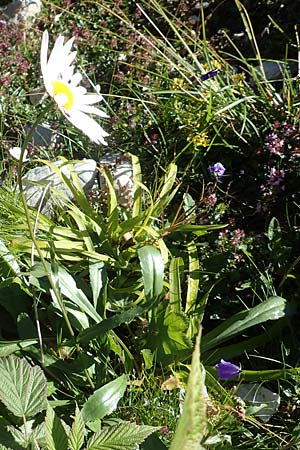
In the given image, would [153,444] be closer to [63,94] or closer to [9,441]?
[9,441]

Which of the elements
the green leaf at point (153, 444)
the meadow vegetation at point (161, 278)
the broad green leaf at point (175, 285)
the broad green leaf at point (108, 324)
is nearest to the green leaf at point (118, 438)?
the meadow vegetation at point (161, 278)

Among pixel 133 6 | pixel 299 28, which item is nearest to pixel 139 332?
pixel 299 28

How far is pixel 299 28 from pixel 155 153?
48.3 inches

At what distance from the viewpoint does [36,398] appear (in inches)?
52.5

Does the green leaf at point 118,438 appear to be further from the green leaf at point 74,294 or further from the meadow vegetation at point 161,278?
the green leaf at point 74,294

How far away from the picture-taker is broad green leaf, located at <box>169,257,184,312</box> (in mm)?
2145

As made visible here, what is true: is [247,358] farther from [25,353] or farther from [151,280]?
[25,353]

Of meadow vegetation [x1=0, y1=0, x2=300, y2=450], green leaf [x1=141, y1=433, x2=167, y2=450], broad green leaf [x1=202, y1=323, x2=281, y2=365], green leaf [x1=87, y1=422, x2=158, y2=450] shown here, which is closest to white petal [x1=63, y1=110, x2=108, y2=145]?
meadow vegetation [x1=0, y1=0, x2=300, y2=450]

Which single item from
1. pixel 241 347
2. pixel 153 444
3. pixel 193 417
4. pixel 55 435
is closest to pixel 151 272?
pixel 241 347

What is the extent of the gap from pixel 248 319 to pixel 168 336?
0.86 ft

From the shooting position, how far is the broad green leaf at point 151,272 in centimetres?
204

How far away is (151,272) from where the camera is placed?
80.7 inches

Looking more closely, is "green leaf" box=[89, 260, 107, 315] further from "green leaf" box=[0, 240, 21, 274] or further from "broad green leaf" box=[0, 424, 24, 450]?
"broad green leaf" box=[0, 424, 24, 450]

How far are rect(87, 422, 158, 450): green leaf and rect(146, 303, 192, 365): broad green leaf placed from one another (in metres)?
0.69
